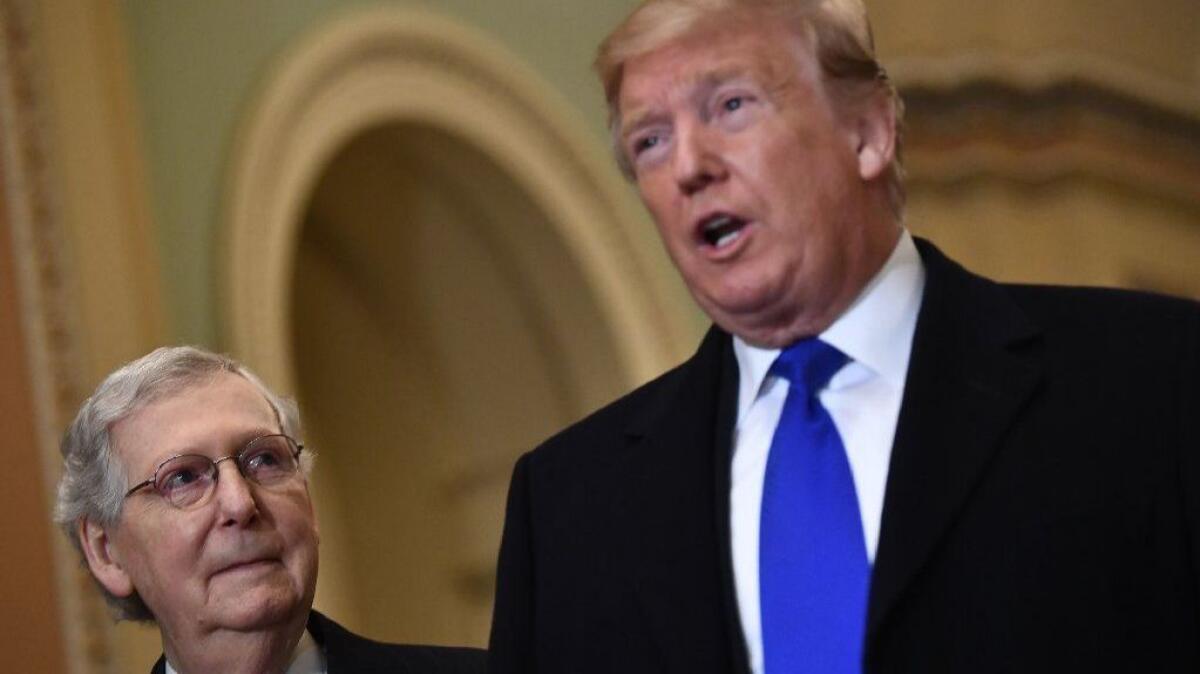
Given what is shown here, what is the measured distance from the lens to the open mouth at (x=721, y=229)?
2.10m

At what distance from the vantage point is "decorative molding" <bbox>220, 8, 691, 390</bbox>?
17.0ft

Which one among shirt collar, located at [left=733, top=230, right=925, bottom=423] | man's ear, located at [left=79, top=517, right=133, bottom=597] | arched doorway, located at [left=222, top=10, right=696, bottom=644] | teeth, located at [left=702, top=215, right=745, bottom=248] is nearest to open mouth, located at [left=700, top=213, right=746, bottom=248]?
teeth, located at [left=702, top=215, right=745, bottom=248]

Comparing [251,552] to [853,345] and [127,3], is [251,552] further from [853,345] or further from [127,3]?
[127,3]

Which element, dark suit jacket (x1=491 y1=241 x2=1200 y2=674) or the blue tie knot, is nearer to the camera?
dark suit jacket (x1=491 y1=241 x2=1200 y2=674)

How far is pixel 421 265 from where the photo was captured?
22.8 ft

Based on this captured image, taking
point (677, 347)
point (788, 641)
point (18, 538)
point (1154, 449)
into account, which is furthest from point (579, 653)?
point (677, 347)

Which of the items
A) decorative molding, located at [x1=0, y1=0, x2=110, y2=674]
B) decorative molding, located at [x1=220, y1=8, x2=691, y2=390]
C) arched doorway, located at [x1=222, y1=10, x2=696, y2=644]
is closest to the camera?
decorative molding, located at [x1=0, y1=0, x2=110, y2=674]

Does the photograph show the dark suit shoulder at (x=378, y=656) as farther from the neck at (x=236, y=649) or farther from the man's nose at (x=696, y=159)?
the man's nose at (x=696, y=159)

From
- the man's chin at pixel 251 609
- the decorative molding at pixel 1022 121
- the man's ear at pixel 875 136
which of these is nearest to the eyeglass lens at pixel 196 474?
the man's chin at pixel 251 609

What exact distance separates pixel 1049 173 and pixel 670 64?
218 inches

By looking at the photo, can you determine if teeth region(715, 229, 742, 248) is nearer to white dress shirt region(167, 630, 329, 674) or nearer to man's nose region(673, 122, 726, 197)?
man's nose region(673, 122, 726, 197)

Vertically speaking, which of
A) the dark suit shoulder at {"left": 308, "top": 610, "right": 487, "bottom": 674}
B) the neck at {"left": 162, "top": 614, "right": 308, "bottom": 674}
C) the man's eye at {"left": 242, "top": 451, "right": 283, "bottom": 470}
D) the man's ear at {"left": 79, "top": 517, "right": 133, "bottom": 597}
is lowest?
the dark suit shoulder at {"left": 308, "top": 610, "right": 487, "bottom": 674}

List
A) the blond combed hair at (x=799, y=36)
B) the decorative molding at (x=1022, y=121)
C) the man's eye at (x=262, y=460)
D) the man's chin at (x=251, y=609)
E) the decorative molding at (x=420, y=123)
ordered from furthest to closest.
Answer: the decorative molding at (x=1022, y=121), the decorative molding at (x=420, y=123), the man's eye at (x=262, y=460), the man's chin at (x=251, y=609), the blond combed hair at (x=799, y=36)

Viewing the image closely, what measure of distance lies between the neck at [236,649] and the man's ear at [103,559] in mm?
134
